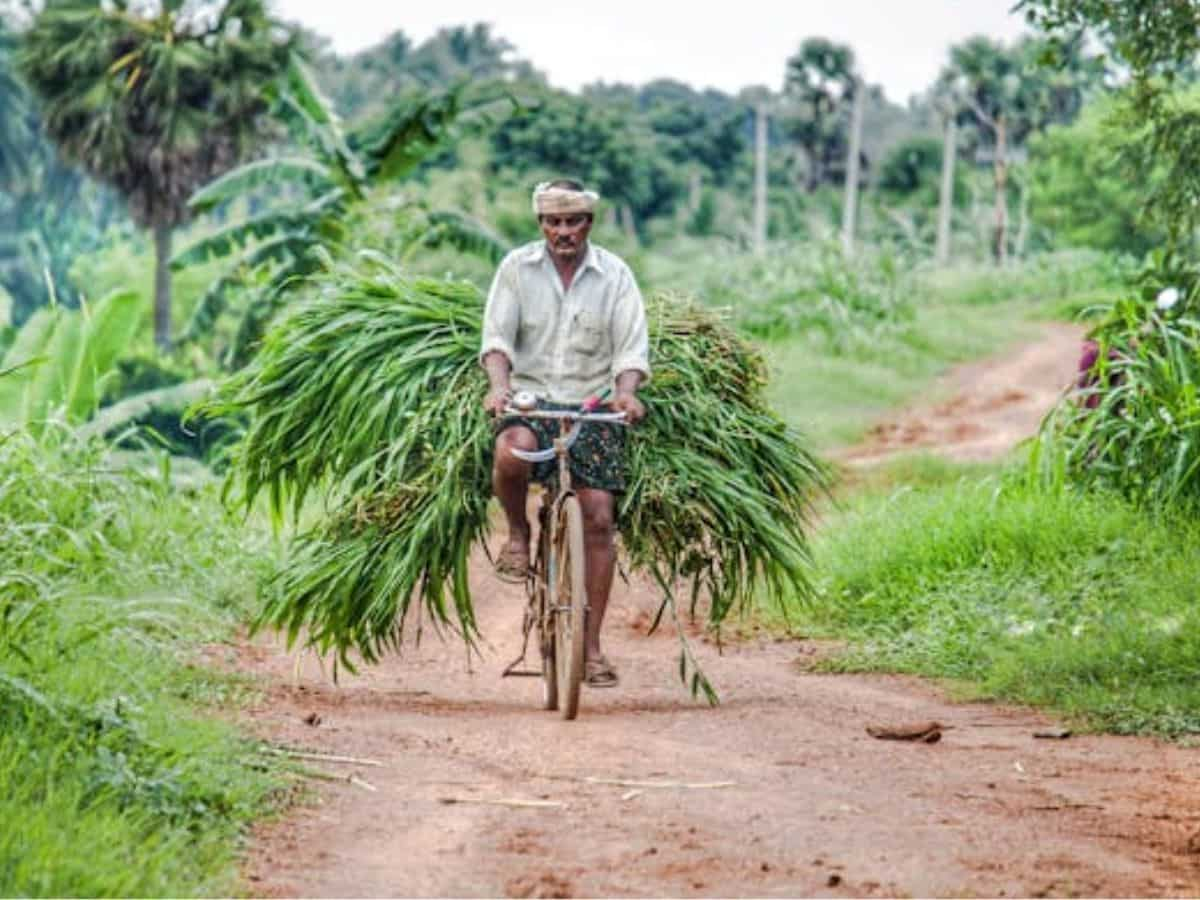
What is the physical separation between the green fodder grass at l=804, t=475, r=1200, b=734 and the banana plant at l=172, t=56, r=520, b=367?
946 centimetres

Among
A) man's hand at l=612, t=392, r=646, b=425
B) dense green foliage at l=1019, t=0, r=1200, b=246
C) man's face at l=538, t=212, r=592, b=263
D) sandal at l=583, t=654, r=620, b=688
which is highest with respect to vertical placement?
dense green foliage at l=1019, t=0, r=1200, b=246

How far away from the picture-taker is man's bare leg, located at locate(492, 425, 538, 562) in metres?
7.63

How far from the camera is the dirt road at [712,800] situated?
5188 mm

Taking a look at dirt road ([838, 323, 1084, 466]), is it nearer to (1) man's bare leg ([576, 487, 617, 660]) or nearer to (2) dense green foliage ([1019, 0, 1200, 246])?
(2) dense green foliage ([1019, 0, 1200, 246])

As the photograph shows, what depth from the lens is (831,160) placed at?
60.7 metres

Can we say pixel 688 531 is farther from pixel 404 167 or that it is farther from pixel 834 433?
pixel 404 167

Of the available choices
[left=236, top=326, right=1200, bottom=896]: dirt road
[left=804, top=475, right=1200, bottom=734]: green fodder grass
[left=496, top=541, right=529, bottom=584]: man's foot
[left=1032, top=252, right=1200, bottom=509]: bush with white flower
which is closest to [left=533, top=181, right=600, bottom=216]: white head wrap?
[left=496, top=541, right=529, bottom=584]: man's foot

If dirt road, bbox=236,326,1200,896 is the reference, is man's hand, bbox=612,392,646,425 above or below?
above

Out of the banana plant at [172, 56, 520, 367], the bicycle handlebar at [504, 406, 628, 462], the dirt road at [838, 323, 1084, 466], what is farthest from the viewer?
the banana plant at [172, 56, 520, 367]

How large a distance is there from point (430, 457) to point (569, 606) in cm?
79

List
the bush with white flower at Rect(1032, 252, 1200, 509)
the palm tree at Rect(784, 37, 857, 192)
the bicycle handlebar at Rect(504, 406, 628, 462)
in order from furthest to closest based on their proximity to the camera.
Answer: the palm tree at Rect(784, 37, 857, 192) < the bush with white flower at Rect(1032, 252, 1200, 509) < the bicycle handlebar at Rect(504, 406, 628, 462)

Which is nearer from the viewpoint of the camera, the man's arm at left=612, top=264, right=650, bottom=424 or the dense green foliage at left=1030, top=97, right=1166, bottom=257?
the man's arm at left=612, top=264, right=650, bottom=424

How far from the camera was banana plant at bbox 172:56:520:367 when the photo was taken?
20.0 meters

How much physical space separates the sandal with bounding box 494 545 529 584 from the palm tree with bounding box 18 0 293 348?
26442 mm
